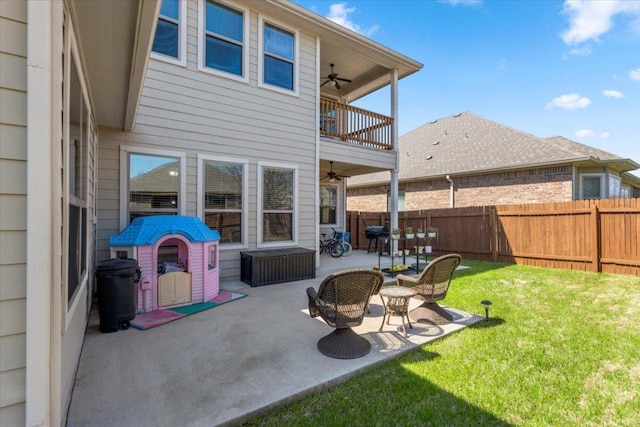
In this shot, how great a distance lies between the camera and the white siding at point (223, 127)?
5516 millimetres

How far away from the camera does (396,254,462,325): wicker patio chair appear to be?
4.22 meters

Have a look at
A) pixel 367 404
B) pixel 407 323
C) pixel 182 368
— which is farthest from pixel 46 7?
pixel 407 323

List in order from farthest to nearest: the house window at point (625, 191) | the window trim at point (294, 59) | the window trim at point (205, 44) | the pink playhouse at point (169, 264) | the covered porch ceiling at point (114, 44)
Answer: the house window at point (625, 191), the window trim at point (294, 59), the window trim at point (205, 44), the pink playhouse at point (169, 264), the covered porch ceiling at point (114, 44)

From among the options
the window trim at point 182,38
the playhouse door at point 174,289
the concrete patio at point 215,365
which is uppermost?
the window trim at point 182,38

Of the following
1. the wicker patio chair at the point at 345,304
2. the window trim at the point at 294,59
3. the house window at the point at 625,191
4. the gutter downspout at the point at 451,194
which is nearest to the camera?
the wicker patio chair at the point at 345,304

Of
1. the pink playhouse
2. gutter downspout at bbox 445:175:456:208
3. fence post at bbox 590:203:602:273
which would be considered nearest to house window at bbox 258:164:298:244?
the pink playhouse

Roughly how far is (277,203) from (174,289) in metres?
3.21

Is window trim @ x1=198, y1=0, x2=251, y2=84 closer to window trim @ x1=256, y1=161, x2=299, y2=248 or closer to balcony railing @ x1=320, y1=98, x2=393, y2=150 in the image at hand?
window trim @ x1=256, y1=161, x2=299, y2=248

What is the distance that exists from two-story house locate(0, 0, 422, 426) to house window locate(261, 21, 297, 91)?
33 millimetres

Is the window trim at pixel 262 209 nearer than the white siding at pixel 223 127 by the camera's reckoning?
No

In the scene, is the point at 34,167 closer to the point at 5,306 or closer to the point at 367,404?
the point at 5,306

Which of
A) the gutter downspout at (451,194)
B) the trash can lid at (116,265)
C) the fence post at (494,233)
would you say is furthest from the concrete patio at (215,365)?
the gutter downspout at (451,194)

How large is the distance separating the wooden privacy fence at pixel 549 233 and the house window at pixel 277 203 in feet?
20.6

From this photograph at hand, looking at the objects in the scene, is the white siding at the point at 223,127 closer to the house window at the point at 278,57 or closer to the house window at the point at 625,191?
the house window at the point at 278,57
